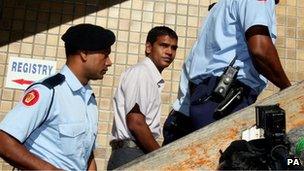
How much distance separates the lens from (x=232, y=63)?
2.83 meters

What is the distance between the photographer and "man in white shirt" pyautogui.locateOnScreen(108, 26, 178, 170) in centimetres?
324

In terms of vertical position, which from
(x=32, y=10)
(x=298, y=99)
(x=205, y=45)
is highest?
(x=32, y=10)

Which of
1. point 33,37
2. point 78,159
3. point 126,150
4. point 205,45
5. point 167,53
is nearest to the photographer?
point 78,159

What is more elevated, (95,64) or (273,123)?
(95,64)

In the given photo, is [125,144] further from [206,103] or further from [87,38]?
[87,38]

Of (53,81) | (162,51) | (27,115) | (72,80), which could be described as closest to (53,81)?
(53,81)

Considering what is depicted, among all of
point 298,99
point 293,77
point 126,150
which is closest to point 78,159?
point 126,150

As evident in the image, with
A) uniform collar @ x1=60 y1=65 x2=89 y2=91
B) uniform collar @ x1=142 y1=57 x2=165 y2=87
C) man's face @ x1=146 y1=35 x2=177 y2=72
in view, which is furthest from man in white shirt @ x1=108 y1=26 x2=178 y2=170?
uniform collar @ x1=60 y1=65 x2=89 y2=91

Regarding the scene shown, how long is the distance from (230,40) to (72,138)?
104 cm

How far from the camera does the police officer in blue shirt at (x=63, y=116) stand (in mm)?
2232

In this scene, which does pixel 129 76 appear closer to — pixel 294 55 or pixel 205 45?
pixel 205 45

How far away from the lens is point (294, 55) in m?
5.64

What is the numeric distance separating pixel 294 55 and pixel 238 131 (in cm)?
331

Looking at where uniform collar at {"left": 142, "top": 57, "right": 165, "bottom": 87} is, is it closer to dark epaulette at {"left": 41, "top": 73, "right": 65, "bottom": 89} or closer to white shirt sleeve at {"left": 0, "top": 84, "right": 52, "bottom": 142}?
dark epaulette at {"left": 41, "top": 73, "right": 65, "bottom": 89}
